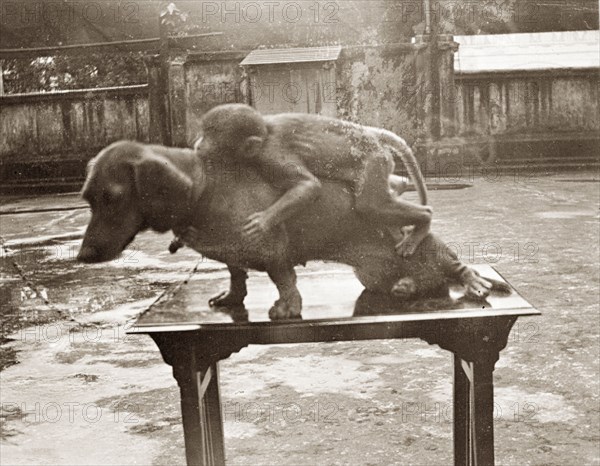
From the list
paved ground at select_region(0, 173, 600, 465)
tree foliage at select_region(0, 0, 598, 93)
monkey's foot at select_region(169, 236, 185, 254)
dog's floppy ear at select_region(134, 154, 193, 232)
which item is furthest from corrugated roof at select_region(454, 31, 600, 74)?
dog's floppy ear at select_region(134, 154, 193, 232)

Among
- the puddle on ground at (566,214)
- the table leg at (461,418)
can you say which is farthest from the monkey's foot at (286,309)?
the puddle on ground at (566,214)

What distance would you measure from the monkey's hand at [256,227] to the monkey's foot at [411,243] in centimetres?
40

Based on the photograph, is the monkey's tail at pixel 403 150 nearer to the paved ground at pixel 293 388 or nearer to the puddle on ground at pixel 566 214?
the paved ground at pixel 293 388

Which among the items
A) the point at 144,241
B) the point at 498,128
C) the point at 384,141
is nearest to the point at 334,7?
the point at 498,128

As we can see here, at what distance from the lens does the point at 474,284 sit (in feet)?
7.57

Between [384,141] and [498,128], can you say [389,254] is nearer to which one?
[384,141]

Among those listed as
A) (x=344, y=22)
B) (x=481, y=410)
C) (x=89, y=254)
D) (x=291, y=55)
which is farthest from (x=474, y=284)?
A: (x=344, y=22)

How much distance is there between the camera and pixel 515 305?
2.21m

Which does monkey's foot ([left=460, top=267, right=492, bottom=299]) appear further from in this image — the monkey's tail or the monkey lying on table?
the monkey's tail

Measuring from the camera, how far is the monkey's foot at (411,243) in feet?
7.52

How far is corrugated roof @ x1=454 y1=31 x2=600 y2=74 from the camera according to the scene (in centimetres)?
1516

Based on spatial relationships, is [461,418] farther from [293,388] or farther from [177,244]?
[293,388]

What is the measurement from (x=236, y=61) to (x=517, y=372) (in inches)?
403

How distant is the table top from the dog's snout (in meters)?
0.22
